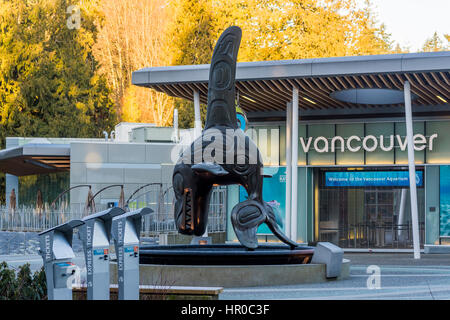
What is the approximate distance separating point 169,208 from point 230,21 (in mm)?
24444

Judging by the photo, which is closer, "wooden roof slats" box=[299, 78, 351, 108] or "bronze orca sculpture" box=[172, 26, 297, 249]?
"bronze orca sculpture" box=[172, 26, 297, 249]

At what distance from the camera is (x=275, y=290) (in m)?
14.8

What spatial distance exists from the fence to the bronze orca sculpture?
9.77m

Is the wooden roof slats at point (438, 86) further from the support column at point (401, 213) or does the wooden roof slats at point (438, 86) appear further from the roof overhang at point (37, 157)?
the roof overhang at point (37, 157)

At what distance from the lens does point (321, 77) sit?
77.0 feet

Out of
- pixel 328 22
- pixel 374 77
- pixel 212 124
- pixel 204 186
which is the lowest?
pixel 204 186

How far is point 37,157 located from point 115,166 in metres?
3.42

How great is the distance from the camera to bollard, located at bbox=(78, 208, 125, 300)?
373 inches

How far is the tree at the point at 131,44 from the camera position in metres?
60.4

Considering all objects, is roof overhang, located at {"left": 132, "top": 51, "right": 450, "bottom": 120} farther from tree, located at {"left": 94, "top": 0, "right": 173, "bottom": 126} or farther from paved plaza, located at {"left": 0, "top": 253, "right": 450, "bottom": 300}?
tree, located at {"left": 94, "top": 0, "right": 173, "bottom": 126}

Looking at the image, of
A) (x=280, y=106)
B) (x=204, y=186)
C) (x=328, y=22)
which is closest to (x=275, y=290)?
(x=204, y=186)

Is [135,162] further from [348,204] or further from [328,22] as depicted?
[328,22]

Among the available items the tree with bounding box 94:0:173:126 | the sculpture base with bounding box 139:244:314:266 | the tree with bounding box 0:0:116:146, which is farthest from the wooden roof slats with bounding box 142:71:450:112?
the tree with bounding box 94:0:173:126

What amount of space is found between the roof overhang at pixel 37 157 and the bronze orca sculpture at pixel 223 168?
1810cm
